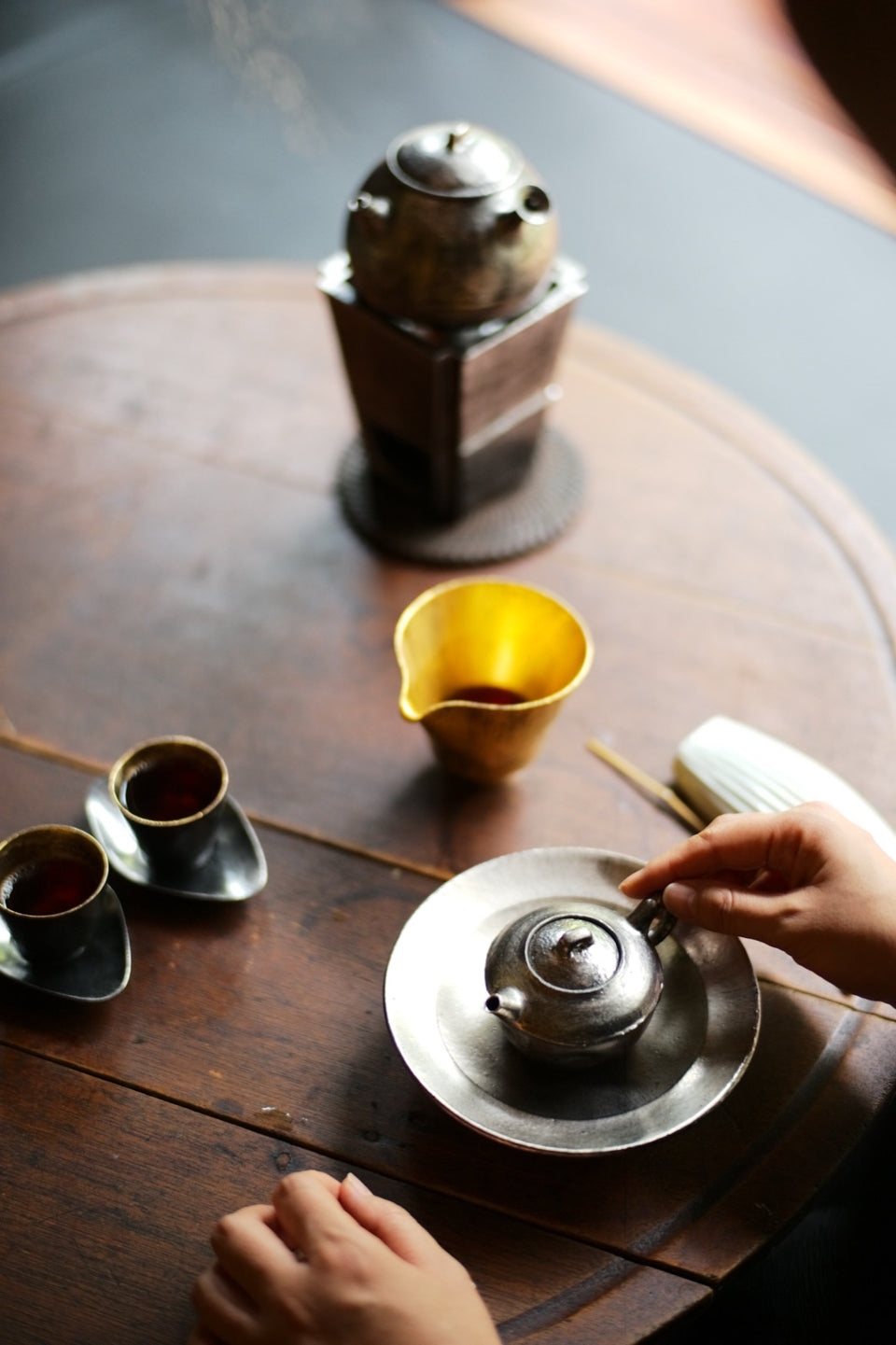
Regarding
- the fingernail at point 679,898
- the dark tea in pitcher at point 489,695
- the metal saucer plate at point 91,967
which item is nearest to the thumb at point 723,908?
the fingernail at point 679,898

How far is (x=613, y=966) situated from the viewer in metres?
0.71

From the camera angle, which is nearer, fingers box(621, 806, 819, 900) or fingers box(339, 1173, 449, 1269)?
fingers box(339, 1173, 449, 1269)

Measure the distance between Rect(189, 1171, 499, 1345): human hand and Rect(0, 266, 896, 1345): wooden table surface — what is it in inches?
1.9

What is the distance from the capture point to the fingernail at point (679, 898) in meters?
0.76

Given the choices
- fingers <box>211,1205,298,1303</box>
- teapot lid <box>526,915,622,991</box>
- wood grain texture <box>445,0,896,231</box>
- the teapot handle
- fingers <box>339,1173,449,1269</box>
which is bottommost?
wood grain texture <box>445,0,896,231</box>

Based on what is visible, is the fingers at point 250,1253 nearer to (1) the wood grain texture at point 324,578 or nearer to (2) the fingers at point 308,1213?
(2) the fingers at point 308,1213

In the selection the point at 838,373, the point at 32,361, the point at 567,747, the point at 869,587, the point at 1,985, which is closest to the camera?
the point at 1,985

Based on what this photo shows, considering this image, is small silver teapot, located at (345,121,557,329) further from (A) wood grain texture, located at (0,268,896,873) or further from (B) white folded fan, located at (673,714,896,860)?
(B) white folded fan, located at (673,714,896,860)

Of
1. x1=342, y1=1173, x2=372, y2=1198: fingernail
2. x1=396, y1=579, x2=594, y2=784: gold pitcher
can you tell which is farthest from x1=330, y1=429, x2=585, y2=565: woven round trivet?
x1=342, y1=1173, x2=372, y2=1198: fingernail

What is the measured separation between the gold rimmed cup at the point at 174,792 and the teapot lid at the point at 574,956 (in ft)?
0.88

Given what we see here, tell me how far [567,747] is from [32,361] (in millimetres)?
814

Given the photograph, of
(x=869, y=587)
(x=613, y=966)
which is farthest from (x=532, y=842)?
(x=869, y=587)

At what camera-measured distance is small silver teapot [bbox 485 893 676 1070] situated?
0.70 meters

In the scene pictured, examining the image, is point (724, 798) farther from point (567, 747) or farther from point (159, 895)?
point (159, 895)
